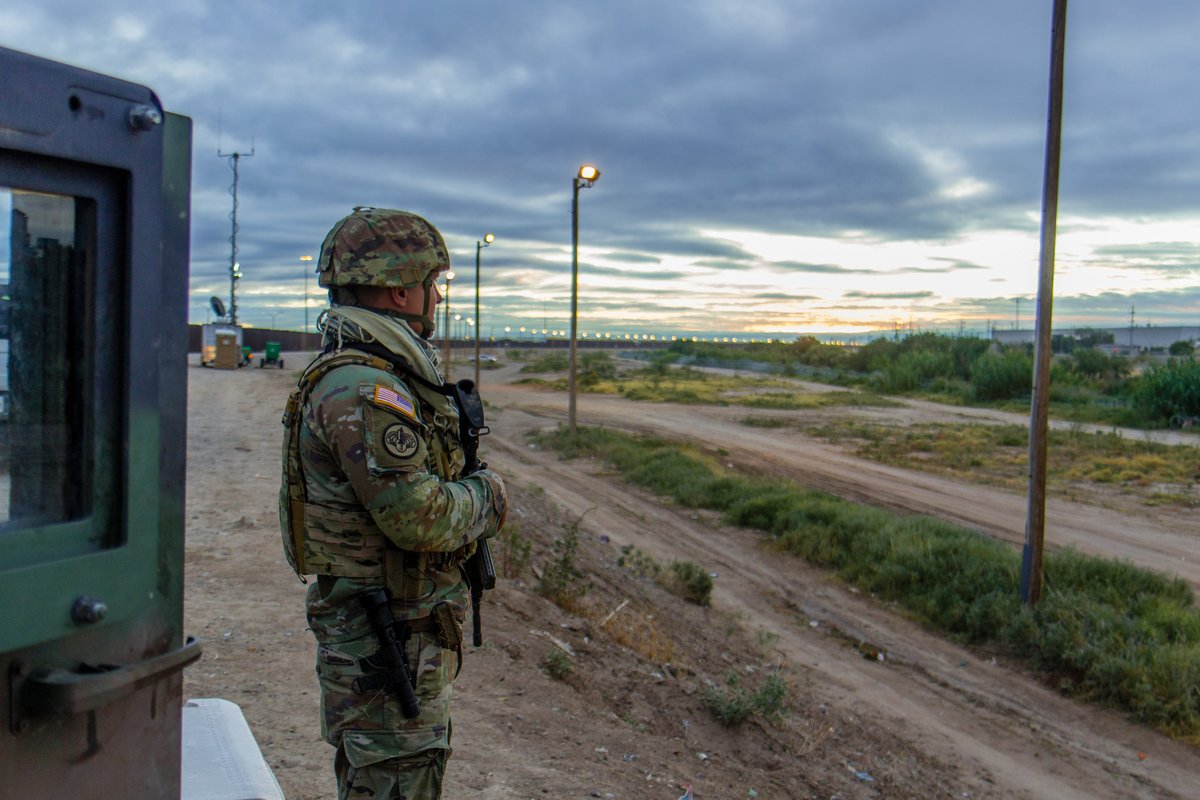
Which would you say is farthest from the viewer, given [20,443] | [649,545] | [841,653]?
[649,545]

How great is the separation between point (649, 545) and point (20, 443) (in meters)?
11.1

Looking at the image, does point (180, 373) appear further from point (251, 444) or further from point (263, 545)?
point (251, 444)

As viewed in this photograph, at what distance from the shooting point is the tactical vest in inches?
94.8

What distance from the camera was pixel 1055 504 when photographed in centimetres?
1498

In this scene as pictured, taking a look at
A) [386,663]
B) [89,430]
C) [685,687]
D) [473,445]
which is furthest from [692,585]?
[89,430]

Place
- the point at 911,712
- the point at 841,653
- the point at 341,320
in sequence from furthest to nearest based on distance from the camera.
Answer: the point at 841,653, the point at 911,712, the point at 341,320

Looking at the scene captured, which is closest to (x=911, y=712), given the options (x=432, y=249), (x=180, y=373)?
(x=432, y=249)

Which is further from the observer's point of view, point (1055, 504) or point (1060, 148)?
point (1055, 504)

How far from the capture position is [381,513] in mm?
2287

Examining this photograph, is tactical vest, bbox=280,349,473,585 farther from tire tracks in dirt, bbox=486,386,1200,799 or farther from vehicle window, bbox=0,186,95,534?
tire tracks in dirt, bbox=486,386,1200,799

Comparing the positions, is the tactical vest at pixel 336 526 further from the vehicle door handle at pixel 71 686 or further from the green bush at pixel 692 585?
the green bush at pixel 692 585

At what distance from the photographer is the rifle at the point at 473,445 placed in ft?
8.39

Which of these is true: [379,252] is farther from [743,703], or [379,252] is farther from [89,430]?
[743,703]

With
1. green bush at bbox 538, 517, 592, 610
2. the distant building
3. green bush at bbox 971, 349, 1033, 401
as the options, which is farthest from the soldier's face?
the distant building
